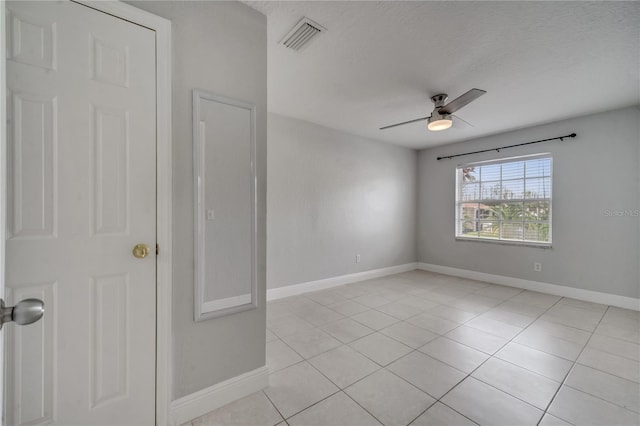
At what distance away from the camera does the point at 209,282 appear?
1.56 m

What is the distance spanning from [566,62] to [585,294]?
321cm

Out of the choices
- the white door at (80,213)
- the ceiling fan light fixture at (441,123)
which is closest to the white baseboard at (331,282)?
the white door at (80,213)

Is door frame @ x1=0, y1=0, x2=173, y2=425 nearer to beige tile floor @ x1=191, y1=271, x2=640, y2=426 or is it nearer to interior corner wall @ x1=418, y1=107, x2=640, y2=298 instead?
beige tile floor @ x1=191, y1=271, x2=640, y2=426

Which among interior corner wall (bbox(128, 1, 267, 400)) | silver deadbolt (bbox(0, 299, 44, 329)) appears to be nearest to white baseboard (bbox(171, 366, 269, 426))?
interior corner wall (bbox(128, 1, 267, 400))

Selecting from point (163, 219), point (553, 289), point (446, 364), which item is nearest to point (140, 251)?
point (163, 219)

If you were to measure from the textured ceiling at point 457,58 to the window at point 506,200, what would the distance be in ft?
2.97

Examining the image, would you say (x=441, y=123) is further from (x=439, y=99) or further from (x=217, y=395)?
(x=217, y=395)

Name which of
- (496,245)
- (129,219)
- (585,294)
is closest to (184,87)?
(129,219)

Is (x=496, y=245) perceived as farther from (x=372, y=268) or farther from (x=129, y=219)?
(x=129, y=219)

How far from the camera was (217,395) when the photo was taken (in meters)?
1.55

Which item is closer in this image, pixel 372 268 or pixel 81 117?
pixel 81 117

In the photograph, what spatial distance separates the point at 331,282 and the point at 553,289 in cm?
339

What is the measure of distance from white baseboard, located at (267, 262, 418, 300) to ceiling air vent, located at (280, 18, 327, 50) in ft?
9.51

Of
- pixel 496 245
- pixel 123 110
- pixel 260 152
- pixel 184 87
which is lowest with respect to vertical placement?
pixel 496 245
